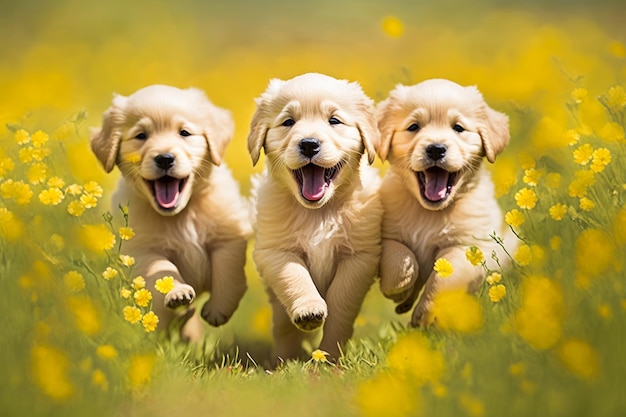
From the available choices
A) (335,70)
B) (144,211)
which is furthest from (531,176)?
(335,70)

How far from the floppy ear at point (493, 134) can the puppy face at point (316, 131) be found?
1.93ft

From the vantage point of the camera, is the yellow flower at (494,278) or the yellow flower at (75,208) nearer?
the yellow flower at (494,278)

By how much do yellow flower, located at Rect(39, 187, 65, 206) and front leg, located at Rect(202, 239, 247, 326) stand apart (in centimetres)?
116

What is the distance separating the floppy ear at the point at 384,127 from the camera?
530cm

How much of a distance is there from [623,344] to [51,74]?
22.0 ft

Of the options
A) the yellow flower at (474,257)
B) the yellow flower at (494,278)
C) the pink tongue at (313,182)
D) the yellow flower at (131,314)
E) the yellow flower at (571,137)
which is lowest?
the yellow flower at (131,314)

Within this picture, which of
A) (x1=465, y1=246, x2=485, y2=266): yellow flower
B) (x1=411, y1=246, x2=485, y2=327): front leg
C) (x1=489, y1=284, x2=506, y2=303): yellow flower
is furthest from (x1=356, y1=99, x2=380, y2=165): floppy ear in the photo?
(x1=489, y1=284, x2=506, y2=303): yellow flower

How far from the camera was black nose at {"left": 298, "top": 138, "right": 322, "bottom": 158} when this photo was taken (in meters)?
4.90

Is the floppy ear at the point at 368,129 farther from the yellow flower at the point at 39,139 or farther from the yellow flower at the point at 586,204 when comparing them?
the yellow flower at the point at 39,139

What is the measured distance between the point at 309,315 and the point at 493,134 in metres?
1.44

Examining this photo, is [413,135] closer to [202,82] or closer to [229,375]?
[229,375]

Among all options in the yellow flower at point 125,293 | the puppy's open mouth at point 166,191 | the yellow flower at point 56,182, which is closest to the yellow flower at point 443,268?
the yellow flower at point 125,293

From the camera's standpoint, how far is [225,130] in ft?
Answer: 18.6

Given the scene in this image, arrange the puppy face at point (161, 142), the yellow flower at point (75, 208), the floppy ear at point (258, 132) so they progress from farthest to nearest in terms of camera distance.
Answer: the puppy face at point (161, 142) → the floppy ear at point (258, 132) → the yellow flower at point (75, 208)
